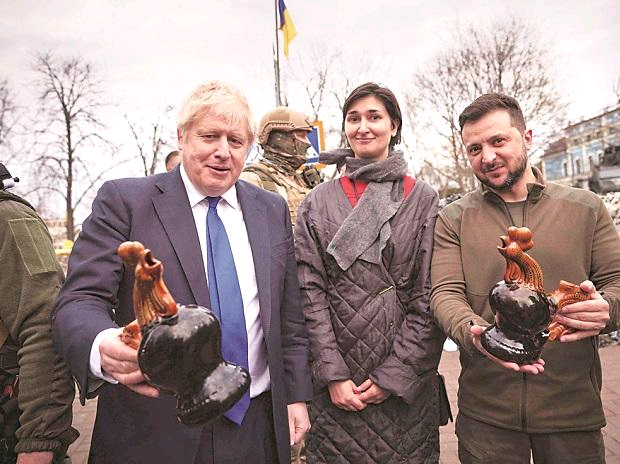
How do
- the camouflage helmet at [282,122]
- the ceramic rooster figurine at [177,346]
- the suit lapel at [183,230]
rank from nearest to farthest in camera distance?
the ceramic rooster figurine at [177,346]
the suit lapel at [183,230]
the camouflage helmet at [282,122]

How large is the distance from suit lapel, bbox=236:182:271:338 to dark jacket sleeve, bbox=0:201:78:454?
77 centimetres

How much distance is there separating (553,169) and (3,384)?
69.5 meters

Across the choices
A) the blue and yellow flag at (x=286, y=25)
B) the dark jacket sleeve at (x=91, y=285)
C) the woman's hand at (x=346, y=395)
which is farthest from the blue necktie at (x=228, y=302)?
the blue and yellow flag at (x=286, y=25)

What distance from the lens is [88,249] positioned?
176 centimetres

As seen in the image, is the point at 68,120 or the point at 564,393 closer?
the point at 564,393

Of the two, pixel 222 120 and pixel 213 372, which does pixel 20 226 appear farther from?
pixel 213 372

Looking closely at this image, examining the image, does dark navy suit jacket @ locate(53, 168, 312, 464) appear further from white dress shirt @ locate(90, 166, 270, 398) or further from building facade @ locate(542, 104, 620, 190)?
building facade @ locate(542, 104, 620, 190)

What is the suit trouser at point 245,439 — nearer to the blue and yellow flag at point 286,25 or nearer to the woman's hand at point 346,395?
the woman's hand at point 346,395

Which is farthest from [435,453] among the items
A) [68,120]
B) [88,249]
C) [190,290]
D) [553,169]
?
[553,169]

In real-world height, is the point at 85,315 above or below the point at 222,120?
below

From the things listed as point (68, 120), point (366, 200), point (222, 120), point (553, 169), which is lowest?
point (553, 169)

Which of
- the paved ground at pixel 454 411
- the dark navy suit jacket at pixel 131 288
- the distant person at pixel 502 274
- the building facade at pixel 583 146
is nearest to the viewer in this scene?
the dark navy suit jacket at pixel 131 288

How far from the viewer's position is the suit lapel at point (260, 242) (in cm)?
196

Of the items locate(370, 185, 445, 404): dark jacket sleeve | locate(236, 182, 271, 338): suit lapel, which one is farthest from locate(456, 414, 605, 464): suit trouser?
locate(236, 182, 271, 338): suit lapel
